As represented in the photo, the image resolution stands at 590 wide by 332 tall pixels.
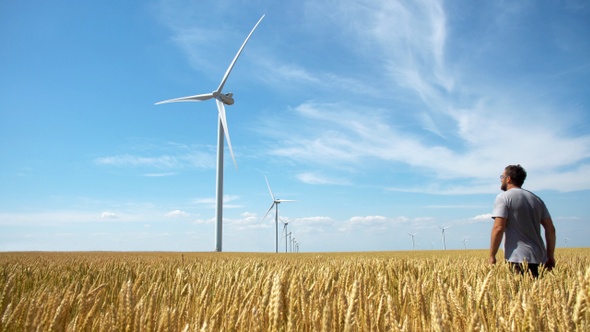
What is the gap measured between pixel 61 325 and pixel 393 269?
4361mm

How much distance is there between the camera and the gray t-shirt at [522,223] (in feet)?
20.8

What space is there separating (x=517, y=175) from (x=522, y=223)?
0.77m

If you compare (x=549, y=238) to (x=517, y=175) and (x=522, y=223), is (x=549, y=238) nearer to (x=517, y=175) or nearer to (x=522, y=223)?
(x=522, y=223)

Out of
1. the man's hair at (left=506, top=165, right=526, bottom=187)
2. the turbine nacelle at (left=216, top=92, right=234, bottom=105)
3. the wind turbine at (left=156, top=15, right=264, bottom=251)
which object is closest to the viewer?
the man's hair at (left=506, top=165, right=526, bottom=187)

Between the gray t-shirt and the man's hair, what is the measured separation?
0.48 ft

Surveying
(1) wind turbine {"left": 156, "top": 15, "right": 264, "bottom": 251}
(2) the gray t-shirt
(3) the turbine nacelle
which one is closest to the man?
(2) the gray t-shirt

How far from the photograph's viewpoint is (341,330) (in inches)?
80.4

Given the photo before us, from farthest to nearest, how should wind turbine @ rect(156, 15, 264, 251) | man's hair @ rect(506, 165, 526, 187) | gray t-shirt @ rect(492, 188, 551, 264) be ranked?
wind turbine @ rect(156, 15, 264, 251) < man's hair @ rect(506, 165, 526, 187) < gray t-shirt @ rect(492, 188, 551, 264)

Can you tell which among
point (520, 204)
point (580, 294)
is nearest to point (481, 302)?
point (580, 294)

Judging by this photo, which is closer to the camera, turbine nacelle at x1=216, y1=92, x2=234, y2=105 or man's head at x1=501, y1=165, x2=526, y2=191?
man's head at x1=501, y1=165, x2=526, y2=191

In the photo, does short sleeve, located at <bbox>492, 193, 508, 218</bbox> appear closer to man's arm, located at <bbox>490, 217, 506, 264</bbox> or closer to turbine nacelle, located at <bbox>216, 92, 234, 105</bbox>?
man's arm, located at <bbox>490, 217, 506, 264</bbox>

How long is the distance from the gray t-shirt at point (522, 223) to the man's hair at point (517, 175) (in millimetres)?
147

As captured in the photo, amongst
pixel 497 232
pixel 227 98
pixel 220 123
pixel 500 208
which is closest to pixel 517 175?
pixel 500 208

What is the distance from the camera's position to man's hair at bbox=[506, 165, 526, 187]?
6637mm
